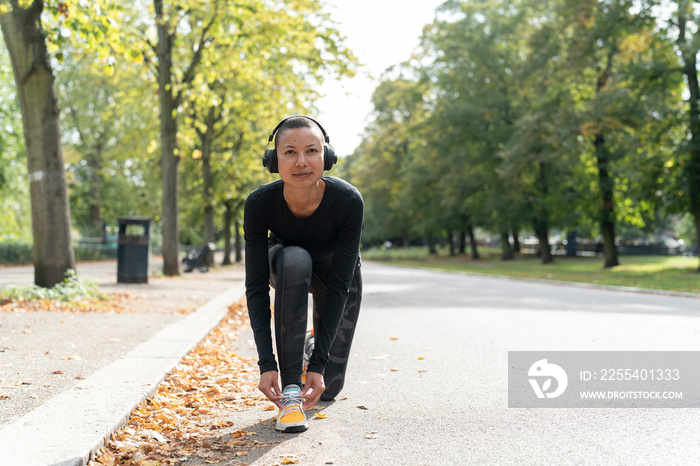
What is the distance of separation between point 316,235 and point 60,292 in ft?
25.6

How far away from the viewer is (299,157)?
3.77 meters

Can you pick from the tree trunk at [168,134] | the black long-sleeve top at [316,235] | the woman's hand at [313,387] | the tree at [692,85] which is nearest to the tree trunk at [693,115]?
the tree at [692,85]

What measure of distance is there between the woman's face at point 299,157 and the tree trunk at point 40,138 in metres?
8.07

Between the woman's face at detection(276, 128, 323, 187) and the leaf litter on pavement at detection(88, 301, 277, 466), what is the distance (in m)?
1.46

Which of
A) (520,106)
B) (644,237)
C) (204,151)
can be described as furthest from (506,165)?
(644,237)


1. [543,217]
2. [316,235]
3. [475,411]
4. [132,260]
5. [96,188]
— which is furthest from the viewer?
[96,188]

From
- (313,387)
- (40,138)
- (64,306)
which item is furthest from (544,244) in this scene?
(313,387)

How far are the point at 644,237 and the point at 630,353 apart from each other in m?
76.4

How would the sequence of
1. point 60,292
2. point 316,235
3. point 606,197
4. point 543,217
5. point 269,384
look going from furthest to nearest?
point 543,217 < point 606,197 < point 60,292 < point 316,235 < point 269,384

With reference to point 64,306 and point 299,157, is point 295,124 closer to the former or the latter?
point 299,157

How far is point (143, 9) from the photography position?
72.5ft

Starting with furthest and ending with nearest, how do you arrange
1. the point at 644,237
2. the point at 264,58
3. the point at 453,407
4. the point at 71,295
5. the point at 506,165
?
1. the point at 644,237
2. the point at 506,165
3. the point at 264,58
4. the point at 71,295
5. the point at 453,407

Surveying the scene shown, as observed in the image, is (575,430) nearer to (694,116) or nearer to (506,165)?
(694,116)

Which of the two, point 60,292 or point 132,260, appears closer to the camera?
point 60,292
